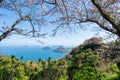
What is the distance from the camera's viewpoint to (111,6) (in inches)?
502

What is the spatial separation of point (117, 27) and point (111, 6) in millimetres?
1718

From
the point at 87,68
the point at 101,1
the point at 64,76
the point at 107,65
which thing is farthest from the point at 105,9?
the point at 107,65

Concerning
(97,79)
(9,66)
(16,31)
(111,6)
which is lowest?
(97,79)

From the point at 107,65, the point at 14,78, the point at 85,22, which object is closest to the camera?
the point at 85,22

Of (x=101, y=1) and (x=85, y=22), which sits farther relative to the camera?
(x=85, y=22)

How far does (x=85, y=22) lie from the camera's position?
518 inches

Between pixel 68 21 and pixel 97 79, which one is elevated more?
pixel 68 21

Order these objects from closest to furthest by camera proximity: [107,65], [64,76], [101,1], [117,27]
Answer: [117,27]
[101,1]
[64,76]
[107,65]

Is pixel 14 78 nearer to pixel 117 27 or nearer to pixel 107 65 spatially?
pixel 117 27

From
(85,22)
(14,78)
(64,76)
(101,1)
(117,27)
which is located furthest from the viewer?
(64,76)

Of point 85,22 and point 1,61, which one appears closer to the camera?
point 85,22

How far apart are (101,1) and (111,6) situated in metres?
0.69

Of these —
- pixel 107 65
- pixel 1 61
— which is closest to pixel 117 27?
pixel 1 61

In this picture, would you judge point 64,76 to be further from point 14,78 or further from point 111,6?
point 111,6
